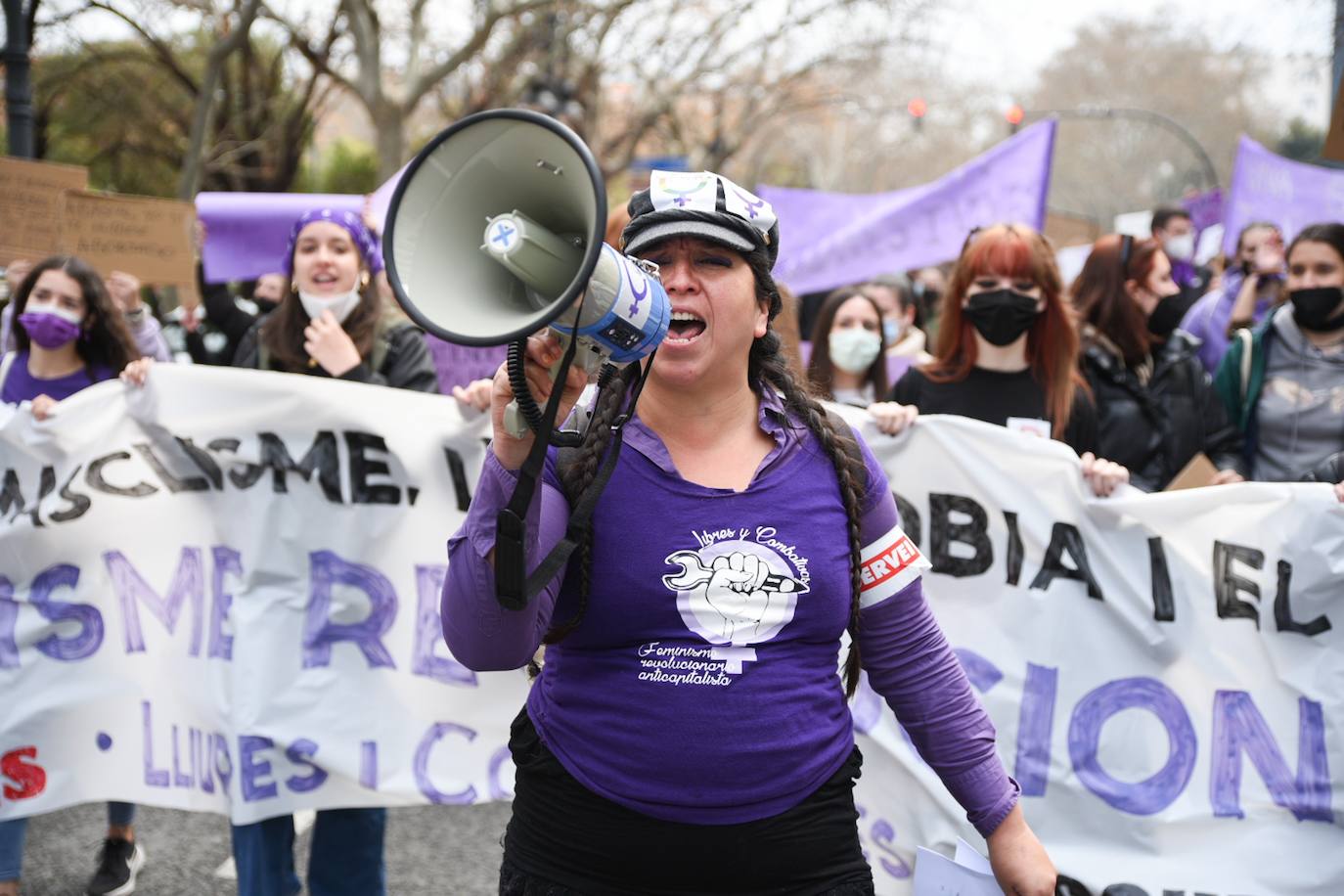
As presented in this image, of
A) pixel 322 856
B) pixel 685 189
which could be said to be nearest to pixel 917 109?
pixel 322 856

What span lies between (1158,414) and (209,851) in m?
3.21

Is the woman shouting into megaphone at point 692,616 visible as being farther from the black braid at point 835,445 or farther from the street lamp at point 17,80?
the street lamp at point 17,80

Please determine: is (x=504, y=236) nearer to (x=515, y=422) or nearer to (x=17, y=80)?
(x=515, y=422)

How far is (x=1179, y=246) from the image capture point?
8109 millimetres

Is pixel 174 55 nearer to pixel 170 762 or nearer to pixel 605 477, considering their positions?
pixel 170 762

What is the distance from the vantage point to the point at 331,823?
3.39 meters

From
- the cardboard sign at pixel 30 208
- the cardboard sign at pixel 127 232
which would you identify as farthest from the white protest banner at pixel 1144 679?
the cardboard sign at pixel 30 208

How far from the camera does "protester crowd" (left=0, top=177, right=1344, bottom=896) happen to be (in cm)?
353

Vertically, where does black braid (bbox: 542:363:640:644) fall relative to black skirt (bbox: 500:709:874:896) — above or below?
above

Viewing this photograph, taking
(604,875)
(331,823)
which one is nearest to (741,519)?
(604,875)

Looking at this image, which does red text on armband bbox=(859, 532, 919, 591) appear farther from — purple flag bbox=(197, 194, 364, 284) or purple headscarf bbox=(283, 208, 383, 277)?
purple flag bbox=(197, 194, 364, 284)

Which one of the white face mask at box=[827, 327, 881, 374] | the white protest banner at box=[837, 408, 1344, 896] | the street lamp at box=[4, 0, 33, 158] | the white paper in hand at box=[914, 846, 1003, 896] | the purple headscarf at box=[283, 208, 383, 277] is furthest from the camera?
the street lamp at box=[4, 0, 33, 158]

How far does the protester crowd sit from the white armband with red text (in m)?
1.45

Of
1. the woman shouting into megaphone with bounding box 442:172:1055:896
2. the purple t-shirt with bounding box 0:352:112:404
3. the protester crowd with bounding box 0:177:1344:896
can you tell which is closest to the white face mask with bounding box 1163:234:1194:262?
the protester crowd with bounding box 0:177:1344:896
